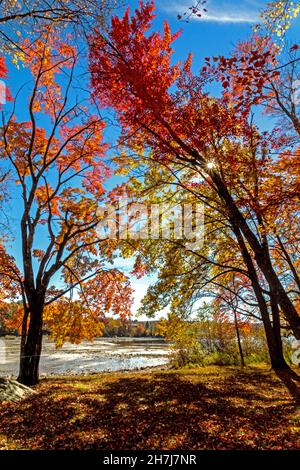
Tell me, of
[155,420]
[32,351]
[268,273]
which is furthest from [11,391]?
[268,273]

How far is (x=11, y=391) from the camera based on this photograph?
774cm

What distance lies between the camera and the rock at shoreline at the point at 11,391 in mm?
7346

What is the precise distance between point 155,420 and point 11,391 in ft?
15.1

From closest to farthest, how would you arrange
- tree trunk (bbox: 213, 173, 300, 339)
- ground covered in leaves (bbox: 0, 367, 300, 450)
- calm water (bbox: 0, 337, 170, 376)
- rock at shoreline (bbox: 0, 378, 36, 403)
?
1. ground covered in leaves (bbox: 0, 367, 300, 450)
2. tree trunk (bbox: 213, 173, 300, 339)
3. rock at shoreline (bbox: 0, 378, 36, 403)
4. calm water (bbox: 0, 337, 170, 376)

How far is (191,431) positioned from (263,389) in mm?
4854

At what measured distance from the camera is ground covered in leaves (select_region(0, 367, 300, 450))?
174 inches

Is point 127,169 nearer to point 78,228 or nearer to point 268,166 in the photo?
point 78,228

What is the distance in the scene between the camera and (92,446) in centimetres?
435

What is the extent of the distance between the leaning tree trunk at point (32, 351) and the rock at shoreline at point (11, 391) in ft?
8.01

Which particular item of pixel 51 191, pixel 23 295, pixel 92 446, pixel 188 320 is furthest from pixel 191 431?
pixel 51 191

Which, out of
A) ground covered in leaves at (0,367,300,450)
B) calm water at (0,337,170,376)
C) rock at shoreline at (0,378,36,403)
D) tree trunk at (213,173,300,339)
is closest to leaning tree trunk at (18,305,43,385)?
rock at shoreline at (0,378,36,403)

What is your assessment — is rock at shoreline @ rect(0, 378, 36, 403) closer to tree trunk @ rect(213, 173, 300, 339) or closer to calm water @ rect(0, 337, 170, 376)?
tree trunk @ rect(213, 173, 300, 339)

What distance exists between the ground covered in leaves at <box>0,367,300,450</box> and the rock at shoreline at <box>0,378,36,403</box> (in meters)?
0.34

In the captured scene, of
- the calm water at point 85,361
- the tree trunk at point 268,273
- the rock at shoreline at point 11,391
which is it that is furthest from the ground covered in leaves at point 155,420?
the calm water at point 85,361
